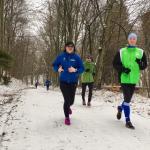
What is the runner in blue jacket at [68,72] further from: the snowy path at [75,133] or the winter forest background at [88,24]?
the winter forest background at [88,24]

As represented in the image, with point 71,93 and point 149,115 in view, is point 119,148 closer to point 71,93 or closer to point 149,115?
point 71,93

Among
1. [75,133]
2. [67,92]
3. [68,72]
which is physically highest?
[68,72]

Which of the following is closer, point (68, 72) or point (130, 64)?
point (130, 64)

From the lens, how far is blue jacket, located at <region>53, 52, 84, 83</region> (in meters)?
8.94

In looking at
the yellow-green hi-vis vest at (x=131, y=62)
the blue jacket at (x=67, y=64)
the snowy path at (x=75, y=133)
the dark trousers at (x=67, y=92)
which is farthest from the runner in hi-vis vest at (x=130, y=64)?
the dark trousers at (x=67, y=92)

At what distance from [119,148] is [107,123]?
2.68 m

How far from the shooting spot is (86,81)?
1398 centimetres

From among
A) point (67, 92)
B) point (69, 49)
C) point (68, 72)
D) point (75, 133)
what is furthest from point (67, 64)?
point (75, 133)

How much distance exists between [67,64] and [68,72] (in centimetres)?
19

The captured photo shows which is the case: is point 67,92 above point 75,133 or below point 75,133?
above

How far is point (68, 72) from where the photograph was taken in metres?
8.95

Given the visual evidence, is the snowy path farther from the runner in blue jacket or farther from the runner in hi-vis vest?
the runner in hi-vis vest

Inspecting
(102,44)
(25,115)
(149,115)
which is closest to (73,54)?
(25,115)

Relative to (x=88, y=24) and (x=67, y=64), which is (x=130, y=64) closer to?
(x=67, y=64)
